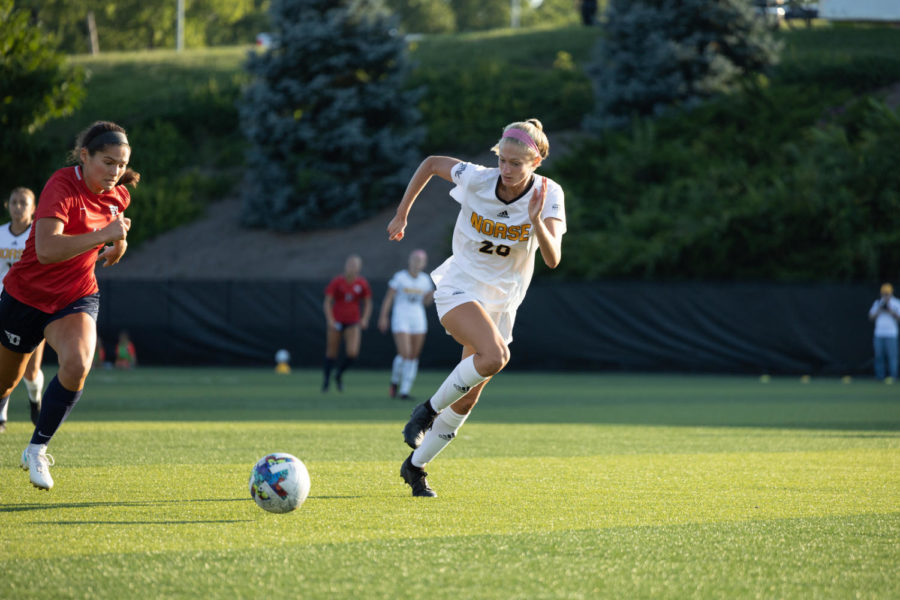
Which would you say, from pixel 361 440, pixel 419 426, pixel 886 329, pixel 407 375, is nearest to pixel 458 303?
pixel 419 426

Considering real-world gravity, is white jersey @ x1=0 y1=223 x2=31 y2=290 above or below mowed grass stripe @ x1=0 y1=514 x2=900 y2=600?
below

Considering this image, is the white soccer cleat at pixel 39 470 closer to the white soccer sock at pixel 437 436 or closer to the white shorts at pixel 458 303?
the white soccer sock at pixel 437 436

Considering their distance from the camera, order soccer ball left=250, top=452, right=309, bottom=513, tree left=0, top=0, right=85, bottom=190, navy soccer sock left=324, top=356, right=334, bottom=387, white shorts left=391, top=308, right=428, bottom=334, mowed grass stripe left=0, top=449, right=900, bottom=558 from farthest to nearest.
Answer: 1. tree left=0, top=0, right=85, bottom=190
2. navy soccer sock left=324, top=356, right=334, bottom=387
3. white shorts left=391, top=308, right=428, bottom=334
4. soccer ball left=250, top=452, right=309, bottom=513
5. mowed grass stripe left=0, top=449, right=900, bottom=558

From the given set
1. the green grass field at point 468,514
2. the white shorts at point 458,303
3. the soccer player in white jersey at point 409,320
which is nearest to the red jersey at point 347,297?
the soccer player in white jersey at point 409,320

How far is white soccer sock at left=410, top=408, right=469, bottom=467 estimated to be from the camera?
21.4 ft

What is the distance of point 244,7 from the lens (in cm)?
7325

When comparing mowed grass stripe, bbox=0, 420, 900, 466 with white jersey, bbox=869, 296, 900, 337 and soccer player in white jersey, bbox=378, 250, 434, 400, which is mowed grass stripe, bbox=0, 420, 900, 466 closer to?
soccer player in white jersey, bbox=378, 250, 434, 400

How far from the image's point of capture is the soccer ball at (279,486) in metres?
5.56

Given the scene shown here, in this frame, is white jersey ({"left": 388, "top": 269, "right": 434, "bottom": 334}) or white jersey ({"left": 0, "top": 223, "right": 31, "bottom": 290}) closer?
white jersey ({"left": 0, "top": 223, "right": 31, "bottom": 290})

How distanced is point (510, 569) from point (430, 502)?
1.81 meters

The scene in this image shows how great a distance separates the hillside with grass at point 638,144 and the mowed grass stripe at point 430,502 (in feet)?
69.1

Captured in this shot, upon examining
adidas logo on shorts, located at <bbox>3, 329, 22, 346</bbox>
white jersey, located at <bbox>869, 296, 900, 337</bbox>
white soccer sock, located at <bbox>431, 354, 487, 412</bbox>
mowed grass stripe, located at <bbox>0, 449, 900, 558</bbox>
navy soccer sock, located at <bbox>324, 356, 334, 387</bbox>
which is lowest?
white jersey, located at <bbox>869, 296, 900, 337</bbox>

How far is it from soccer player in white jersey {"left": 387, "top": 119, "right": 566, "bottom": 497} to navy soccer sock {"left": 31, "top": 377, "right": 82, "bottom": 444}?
2.05 m

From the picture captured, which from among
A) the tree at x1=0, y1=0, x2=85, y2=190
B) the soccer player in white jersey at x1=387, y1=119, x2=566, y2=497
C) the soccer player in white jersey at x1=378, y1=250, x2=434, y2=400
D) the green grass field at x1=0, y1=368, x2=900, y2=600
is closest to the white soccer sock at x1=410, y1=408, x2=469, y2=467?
the soccer player in white jersey at x1=387, y1=119, x2=566, y2=497
